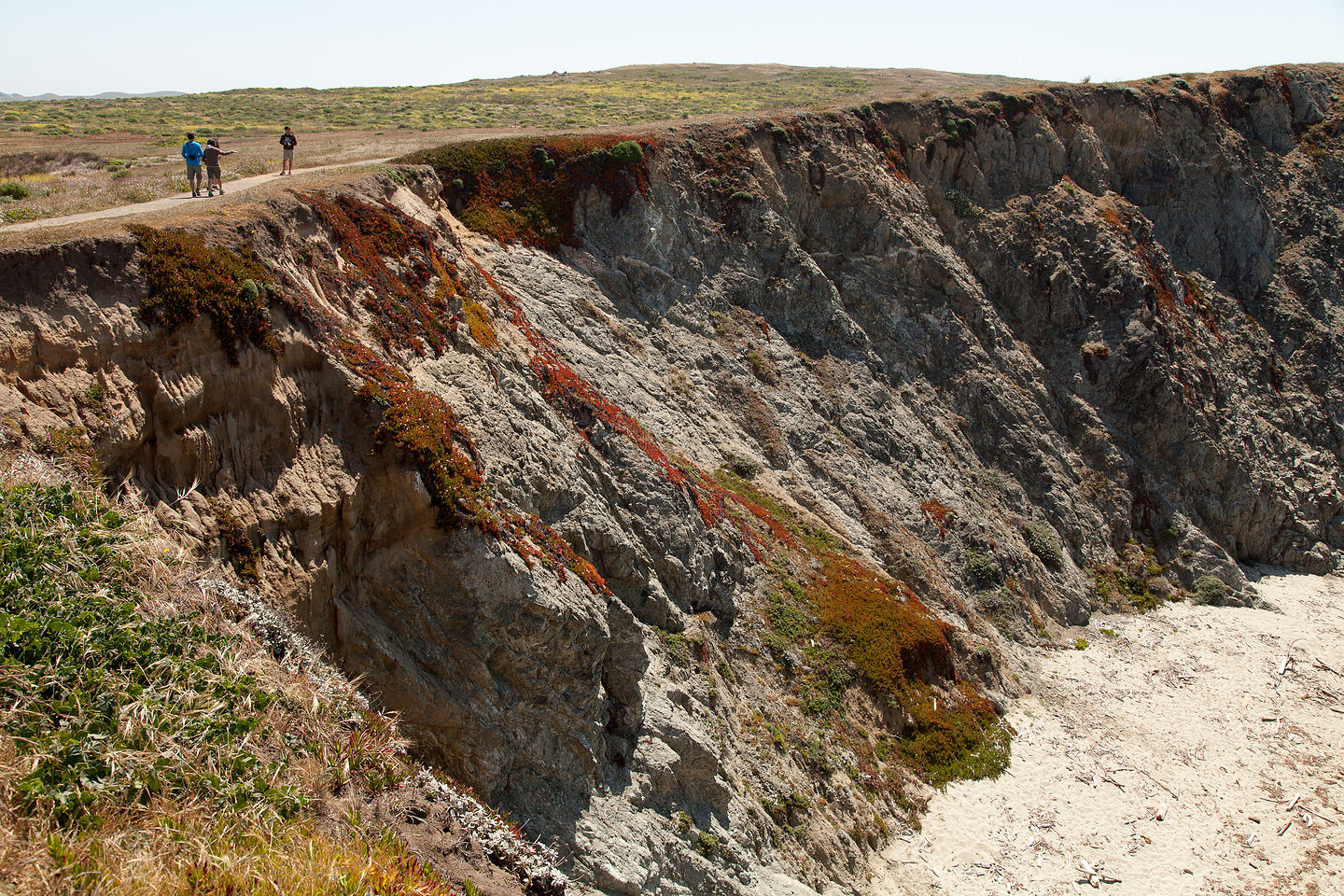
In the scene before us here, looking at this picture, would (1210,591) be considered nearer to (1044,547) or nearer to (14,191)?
(1044,547)

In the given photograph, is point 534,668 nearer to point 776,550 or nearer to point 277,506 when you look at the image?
point 277,506

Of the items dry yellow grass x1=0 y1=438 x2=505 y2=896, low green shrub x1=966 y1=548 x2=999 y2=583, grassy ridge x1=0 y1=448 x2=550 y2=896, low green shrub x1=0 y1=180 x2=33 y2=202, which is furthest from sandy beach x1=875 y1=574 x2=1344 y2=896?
low green shrub x1=0 y1=180 x2=33 y2=202

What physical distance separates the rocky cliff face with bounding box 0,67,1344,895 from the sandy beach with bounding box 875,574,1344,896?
64.9 inches

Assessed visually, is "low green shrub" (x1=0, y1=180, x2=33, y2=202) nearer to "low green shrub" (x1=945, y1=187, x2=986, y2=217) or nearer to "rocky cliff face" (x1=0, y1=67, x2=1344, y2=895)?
"rocky cliff face" (x1=0, y1=67, x2=1344, y2=895)

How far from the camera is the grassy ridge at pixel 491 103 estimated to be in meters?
53.5

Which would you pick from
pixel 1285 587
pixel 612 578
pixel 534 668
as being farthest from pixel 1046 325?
pixel 534 668

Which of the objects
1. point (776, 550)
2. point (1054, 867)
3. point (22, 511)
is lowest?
point (1054, 867)

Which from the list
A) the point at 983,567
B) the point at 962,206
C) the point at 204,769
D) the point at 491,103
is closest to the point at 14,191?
the point at 204,769

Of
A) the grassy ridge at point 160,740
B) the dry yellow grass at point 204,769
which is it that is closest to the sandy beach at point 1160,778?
the dry yellow grass at point 204,769

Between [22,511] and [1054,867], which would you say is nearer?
[22,511]

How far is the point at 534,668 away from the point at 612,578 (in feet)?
17.4

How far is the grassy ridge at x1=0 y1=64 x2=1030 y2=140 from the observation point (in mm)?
53500

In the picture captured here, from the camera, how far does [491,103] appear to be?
7012 centimetres

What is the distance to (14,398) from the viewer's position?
1066 cm
